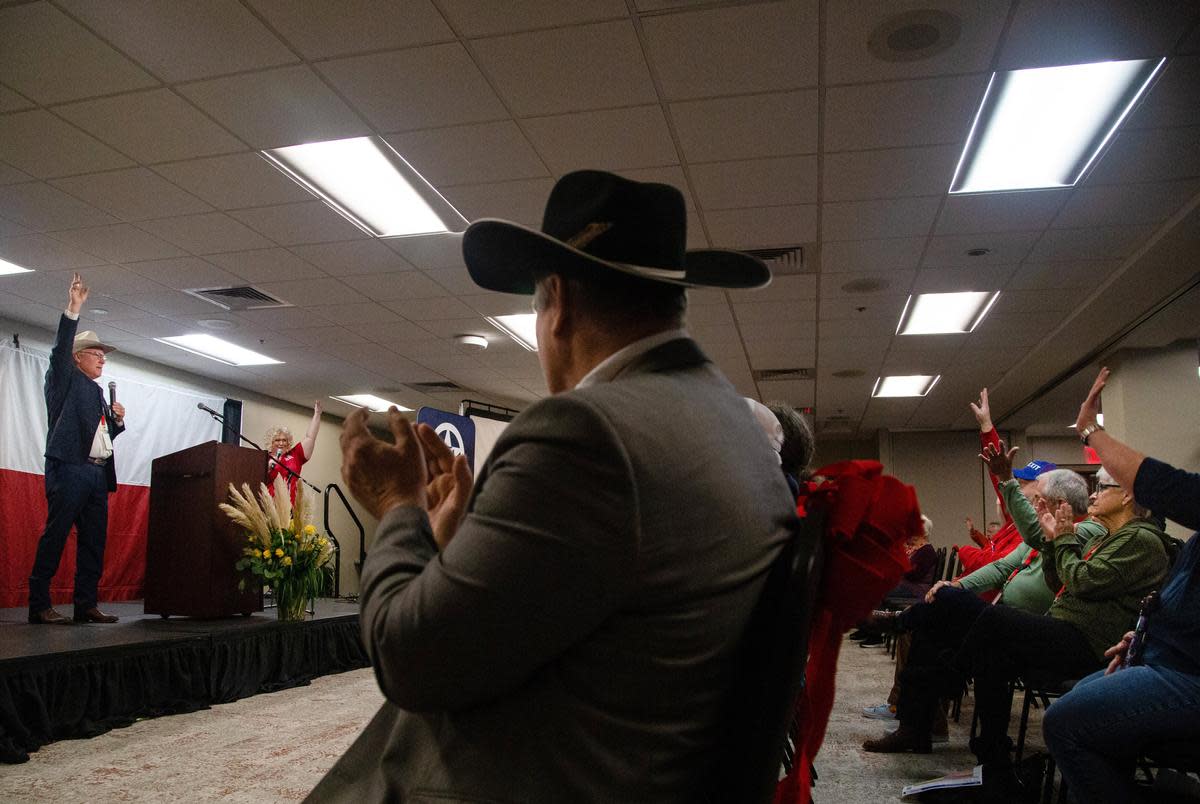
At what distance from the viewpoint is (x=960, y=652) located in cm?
295

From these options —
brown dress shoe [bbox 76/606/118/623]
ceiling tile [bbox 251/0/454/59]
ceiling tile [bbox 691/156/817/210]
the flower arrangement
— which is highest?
ceiling tile [bbox 251/0/454/59]

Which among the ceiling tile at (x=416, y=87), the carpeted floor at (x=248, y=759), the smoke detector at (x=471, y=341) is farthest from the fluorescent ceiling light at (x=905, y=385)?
the ceiling tile at (x=416, y=87)

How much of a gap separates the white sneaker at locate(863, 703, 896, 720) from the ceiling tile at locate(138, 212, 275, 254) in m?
4.78

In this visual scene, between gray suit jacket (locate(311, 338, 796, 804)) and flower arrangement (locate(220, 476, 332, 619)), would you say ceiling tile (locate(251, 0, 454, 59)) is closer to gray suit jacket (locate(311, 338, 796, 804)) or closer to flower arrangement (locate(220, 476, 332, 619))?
flower arrangement (locate(220, 476, 332, 619))

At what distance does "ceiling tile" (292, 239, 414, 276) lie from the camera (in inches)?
217

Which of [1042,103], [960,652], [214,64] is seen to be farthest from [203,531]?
[1042,103]

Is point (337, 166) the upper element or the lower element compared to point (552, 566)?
upper

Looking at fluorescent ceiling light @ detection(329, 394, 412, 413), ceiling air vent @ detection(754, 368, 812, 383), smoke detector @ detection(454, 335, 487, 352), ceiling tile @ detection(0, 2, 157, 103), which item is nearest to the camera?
ceiling tile @ detection(0, 2, 157, 103)

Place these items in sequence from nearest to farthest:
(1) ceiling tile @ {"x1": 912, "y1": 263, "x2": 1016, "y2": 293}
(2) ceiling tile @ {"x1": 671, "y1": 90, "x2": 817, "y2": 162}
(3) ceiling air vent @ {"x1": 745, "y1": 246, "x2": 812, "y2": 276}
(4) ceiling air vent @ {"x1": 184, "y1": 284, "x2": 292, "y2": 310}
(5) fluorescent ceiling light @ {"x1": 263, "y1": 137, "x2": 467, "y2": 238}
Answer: (2) ceiling tile @ {"x1": 671, "y1": 90, "x2": 817, "y2": 162} → (5) fluorescent ceiling light @ {"x1": 263, "y1": 137, "x2": 467, "y2": 238} → (3) ceiling air vent @ {"x1": 745, "y1": 246, "x2": 812, "y2": 276} → (1) ceiling tile @ {"x1": 912, "y1": 263, "x2": 1016, "y2": 293} → (4) ceiling air vent @ {"x1": 184, "y1": 284, "x2": 292, "y2": 310}

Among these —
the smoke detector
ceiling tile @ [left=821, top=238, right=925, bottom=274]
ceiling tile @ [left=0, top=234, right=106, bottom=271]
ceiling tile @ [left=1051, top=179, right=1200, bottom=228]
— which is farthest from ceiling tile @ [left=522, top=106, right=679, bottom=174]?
ceiling tile @ [left=0, top=234, right=106, bottom=271]

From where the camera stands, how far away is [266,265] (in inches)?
232

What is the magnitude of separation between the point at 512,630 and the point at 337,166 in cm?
421

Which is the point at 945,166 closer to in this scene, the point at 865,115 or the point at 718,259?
the point at 865,115

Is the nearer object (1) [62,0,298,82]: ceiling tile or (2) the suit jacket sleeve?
(2) the suit jacket sleeve
